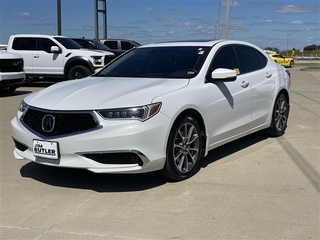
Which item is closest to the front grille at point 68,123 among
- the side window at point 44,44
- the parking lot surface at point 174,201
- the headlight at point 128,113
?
the headlight at point 128,113

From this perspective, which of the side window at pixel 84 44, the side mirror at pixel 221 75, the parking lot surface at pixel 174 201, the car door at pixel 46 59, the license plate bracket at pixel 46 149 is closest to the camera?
the parking lot surface at pixel 174 201

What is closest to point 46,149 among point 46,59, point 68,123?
point 68,123

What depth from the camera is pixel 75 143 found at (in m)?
4.15

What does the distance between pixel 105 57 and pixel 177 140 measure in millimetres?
10988

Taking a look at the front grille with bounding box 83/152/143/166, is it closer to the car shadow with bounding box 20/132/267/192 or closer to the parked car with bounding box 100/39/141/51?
the car shadow with bounding box 20/132/267/192

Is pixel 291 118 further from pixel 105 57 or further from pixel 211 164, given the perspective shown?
pixel 105 57

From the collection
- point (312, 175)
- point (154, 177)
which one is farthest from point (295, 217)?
point (154, 177)

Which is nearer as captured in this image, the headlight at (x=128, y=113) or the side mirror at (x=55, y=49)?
the headlight at (x=128, y=113)

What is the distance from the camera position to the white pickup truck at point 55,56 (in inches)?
594

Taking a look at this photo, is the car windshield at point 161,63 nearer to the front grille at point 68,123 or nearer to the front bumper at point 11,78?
the front grille at point 68,123

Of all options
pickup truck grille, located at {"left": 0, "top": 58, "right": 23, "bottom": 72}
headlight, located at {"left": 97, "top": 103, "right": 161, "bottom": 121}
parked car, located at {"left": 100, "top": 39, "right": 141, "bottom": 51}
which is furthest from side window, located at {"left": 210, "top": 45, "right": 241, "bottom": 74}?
parked car, located at {"left": 100, "top": 39, "right": 141, "bottom": 51}

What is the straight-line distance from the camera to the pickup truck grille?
40.1ft

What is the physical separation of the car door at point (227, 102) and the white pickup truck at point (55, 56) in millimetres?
9780

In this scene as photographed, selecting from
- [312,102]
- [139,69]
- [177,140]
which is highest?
[139,69]
